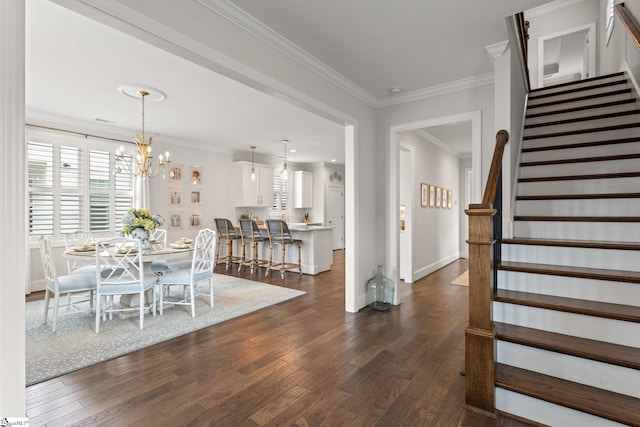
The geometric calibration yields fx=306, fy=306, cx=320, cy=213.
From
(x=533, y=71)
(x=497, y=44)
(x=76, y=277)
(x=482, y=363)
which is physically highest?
(x=533, y=71)

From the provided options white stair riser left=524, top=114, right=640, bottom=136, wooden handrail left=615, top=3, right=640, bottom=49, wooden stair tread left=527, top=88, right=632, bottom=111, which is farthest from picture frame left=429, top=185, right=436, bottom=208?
wooden handrail left=615, top=3, right=640, bottom=49

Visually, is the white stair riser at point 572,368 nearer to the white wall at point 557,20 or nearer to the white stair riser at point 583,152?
the white stair riser at point 583,152

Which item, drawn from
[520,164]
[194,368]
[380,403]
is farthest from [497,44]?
[194,368]

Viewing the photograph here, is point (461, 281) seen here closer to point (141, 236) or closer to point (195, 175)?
point (141, 236)

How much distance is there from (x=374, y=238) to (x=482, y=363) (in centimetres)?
240

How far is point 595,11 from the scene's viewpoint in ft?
18.1

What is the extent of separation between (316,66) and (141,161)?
8.73 ft

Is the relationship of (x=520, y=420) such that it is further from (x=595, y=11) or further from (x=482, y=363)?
(x=595, y=11)

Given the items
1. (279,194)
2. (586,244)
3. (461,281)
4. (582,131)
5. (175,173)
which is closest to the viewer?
(586,244)

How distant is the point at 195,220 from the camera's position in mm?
6879

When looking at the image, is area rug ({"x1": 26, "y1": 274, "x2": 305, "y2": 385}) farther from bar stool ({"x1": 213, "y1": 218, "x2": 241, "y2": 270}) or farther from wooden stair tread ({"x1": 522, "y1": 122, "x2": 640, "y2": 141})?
wooden stair tread ({"x1": 522, "y1": 122, "x2": 640, "y2": 141})

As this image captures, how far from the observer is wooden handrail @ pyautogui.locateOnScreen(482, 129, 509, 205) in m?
2.01

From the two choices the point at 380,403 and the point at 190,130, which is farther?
the point at 190,130

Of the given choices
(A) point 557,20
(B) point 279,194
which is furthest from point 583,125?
(B) point 279,194
